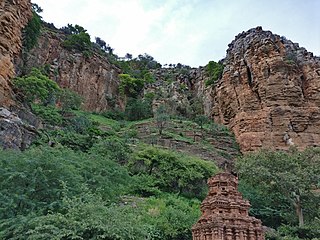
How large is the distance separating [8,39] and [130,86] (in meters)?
30.1

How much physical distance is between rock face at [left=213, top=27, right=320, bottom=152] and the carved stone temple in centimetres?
2556

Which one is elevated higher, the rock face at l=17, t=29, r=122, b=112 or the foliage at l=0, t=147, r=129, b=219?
the rock face at l=17, t=29, r=122, b=112

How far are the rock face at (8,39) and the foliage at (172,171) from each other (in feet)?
38.6

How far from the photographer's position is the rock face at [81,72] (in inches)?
2226

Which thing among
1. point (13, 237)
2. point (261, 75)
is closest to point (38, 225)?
point (13, 237)

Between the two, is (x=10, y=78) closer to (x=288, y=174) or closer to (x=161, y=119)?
(x=161, y=119)

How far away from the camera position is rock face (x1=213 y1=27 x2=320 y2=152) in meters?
40.7

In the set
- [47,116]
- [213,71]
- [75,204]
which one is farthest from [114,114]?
[75,204]

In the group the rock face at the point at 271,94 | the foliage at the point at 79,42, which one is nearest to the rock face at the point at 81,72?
the foliage at the point at 79,42

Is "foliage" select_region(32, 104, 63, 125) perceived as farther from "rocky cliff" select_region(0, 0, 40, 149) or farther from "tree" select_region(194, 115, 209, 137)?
"tree" select_region(194, 115, 209, 137)

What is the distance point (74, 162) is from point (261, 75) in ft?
94.0

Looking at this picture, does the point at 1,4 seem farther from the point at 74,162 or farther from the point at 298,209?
the point at 298,209

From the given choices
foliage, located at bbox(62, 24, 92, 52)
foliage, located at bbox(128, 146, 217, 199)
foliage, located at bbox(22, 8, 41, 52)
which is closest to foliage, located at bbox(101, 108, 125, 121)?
foliage, located at bbox(62, 24, 92, 52)

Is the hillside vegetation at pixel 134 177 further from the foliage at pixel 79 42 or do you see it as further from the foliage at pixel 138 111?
the foliage at pixel 79 42
